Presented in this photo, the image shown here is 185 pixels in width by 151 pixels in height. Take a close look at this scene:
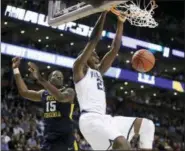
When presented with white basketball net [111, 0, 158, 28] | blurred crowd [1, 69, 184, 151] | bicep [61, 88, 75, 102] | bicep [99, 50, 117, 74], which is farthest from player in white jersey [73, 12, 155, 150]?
blurred crowd [1, 69, 184, 151]

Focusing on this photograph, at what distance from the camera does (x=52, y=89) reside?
471 cm

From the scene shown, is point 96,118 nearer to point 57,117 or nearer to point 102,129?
point 102,129

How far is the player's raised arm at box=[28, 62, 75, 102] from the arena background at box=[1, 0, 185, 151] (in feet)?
23.1

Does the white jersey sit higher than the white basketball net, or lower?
lower

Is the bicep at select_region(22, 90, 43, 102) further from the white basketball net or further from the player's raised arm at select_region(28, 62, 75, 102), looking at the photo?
the white basketball net

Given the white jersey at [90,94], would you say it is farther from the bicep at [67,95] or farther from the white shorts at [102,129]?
the bicep at [67,95]

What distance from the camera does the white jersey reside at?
4500 millimetres

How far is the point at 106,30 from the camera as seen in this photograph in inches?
862

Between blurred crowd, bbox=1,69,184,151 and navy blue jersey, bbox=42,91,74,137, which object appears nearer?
navy blue jersey, bbox=42,91,74,137

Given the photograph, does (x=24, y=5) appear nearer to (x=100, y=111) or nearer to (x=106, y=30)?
(x=106, y=30)

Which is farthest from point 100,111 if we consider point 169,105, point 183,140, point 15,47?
point 169,105

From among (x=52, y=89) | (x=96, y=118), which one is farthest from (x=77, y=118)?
(x=96, y=118)

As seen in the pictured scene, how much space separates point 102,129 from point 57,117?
115 cm

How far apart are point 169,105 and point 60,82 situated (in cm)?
2366
